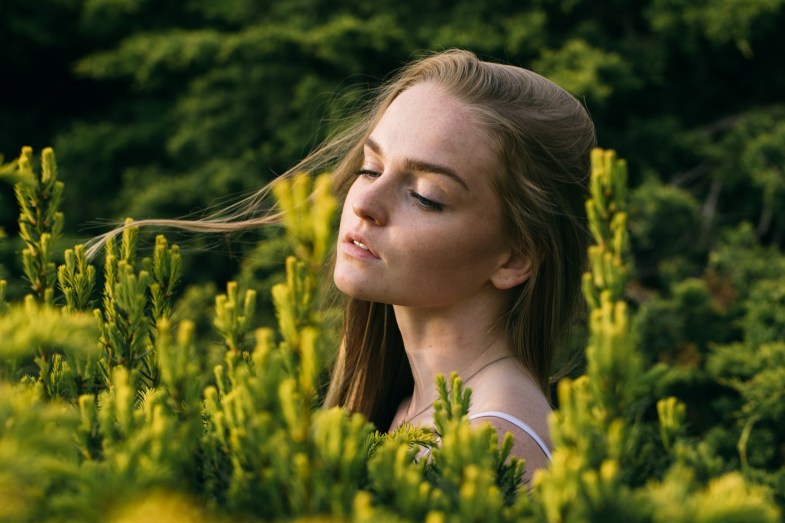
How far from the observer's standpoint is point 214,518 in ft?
3.36

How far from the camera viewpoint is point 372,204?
215 cm

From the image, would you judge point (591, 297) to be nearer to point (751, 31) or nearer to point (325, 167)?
point (325, 167)

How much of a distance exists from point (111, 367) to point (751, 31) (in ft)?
17.4

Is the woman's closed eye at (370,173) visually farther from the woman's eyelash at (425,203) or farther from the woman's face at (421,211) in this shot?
the woman's eyelash at (425,203)

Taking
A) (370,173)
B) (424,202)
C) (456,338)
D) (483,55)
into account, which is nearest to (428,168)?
(424,202)

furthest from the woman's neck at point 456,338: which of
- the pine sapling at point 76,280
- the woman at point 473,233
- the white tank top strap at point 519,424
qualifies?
the pine sapling at point 76,280

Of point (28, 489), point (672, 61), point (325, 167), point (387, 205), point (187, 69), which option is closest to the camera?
point (28, 489)

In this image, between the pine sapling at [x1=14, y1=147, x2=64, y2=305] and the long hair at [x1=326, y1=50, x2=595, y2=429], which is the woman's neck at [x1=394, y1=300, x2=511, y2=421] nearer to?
the long hair at [x1=326, y1=50, x2=595, y2=429]

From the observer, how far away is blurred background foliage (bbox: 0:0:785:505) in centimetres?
472

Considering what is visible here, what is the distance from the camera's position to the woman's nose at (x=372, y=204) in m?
2.15

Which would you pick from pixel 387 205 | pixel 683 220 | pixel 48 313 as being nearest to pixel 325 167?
pixel 387 205

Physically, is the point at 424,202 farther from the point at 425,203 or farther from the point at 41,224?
the point at 41,224

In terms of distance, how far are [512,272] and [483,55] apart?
9.80ft

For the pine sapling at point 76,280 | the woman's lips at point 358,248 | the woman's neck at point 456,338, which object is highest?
the pine sapling at point 76,280
